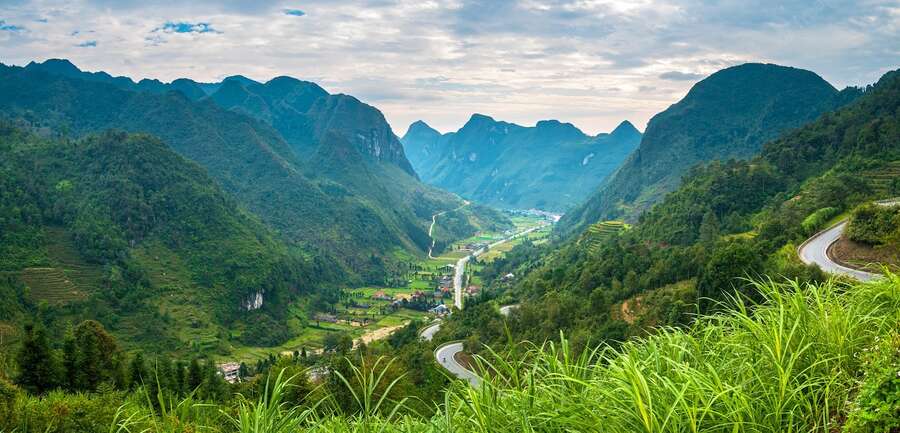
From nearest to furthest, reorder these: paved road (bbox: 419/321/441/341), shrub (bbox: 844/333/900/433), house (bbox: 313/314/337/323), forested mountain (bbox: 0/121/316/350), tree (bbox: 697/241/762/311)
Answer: shrub (bbox: 844/333/900/433), tree (bbox: 697/241/762/311), paved road (bbox: 419/321/441/341), forested mountain (bbox: 0/121/316/350), house (bbox: 313/314/337/323)

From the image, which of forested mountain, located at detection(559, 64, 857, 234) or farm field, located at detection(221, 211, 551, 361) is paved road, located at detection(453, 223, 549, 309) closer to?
farm field, located at detection(221, 211, 551, 361)

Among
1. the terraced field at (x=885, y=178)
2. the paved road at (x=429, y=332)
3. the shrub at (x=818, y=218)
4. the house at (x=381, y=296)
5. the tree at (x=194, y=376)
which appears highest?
the terraced field at (x=885, y=178)

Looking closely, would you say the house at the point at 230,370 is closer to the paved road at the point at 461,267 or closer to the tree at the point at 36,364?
the tree at the point at 36,364

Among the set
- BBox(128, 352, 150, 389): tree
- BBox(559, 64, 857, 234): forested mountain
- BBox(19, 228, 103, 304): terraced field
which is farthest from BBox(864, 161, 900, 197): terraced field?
BBox(19, 228, 103, 304): terraced field

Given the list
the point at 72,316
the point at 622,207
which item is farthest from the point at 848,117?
the point at 72,316

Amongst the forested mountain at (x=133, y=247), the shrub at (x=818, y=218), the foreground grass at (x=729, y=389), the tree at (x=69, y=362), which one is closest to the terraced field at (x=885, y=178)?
the shrub at (x=818, y=218)
